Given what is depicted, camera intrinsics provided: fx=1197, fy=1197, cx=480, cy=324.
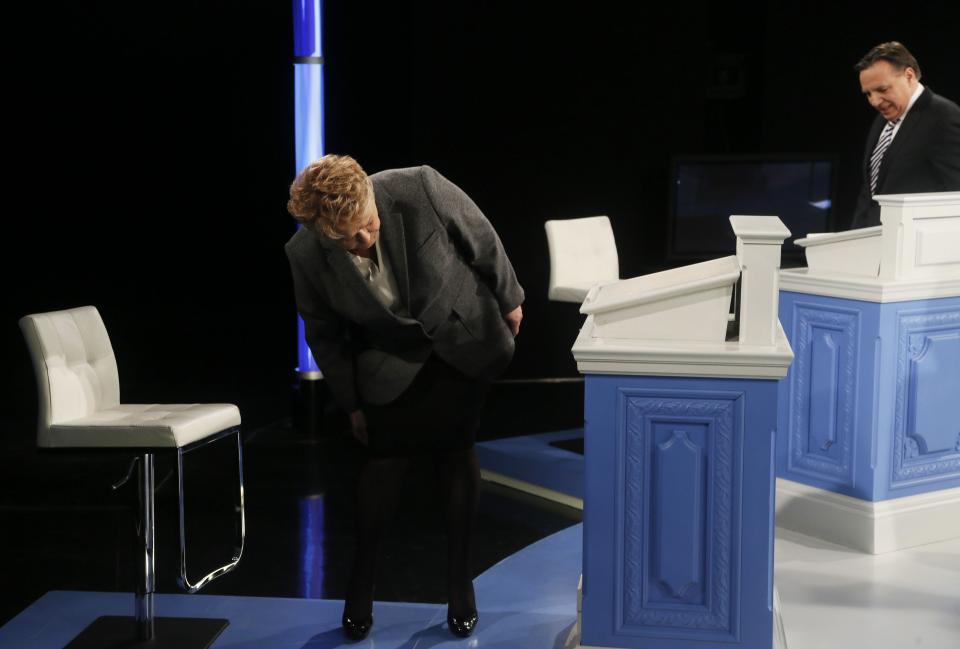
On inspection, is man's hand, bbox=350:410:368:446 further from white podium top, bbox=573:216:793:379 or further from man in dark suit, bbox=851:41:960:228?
man in dark suit, bbox=851:41:960:228

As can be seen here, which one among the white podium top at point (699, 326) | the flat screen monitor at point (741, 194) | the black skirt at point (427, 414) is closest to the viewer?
the white podium top at point (699, 326)

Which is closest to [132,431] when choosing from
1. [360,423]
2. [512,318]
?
[360,423]

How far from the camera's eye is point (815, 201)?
697 cm

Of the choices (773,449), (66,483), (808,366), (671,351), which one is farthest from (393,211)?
(66,483)

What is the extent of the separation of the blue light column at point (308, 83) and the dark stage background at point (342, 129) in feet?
1.90

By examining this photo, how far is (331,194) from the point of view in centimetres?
271

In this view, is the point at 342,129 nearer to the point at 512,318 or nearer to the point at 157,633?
the point at 512,318

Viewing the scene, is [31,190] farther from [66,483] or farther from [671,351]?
[671,351]

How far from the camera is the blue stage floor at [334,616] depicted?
323 cm

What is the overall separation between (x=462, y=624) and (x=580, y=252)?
2723 mm

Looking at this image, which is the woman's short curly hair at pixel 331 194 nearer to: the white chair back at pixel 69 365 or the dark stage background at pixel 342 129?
the white chair back at pixel 69 365

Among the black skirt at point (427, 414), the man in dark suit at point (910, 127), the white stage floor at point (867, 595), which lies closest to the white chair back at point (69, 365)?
the black skirt at point (427, 414)

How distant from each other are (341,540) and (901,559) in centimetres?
199

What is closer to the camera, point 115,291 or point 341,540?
point 341,540
